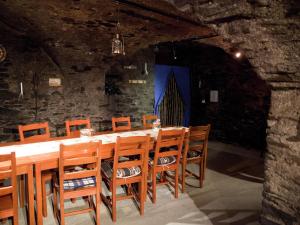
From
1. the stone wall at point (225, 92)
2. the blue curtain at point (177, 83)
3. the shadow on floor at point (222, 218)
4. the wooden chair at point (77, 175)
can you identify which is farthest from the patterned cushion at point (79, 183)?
the blue curtain at point (177, 83)

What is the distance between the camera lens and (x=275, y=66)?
163 cm

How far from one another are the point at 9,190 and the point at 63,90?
138 inches

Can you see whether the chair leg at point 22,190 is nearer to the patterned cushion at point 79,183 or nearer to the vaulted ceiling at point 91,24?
the patterned cushion at point 79,183

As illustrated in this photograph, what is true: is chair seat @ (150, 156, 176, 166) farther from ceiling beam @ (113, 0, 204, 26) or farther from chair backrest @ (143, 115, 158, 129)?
ceiling beam @ (113, 0, 204, 26)

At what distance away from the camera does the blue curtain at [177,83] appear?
7.10 meters

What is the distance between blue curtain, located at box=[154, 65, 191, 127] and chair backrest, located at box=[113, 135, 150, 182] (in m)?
4.26

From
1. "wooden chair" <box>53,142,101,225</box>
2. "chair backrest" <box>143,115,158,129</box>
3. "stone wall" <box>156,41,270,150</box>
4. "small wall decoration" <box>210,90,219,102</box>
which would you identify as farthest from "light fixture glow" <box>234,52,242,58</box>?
"wooden chair" <box>53,142,101,225</box>

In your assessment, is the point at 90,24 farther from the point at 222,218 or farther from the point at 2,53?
the point at 222,218

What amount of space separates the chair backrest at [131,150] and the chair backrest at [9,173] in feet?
3.15

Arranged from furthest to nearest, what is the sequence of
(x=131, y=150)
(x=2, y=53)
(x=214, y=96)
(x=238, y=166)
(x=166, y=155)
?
1. (x=214, y=96)
2. (x=238, y=166)
3. (x=2, y=53)
4. (x=166, y=155)
5. (x=131, y=150)

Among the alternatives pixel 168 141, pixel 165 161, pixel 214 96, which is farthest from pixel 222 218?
pixel 214 96

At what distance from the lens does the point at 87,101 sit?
581 centimetres

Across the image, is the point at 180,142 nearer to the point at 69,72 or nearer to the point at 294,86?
the point at 294,86

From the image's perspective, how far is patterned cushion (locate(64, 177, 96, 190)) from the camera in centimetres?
257
